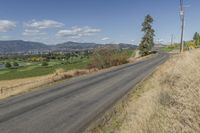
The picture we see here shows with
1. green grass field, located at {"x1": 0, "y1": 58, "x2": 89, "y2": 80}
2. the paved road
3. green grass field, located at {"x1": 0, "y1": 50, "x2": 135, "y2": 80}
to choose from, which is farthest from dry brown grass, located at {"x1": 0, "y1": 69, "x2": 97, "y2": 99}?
green grass field, located at {"x1": 0, "y1": 58, "x2": 89, "y2": 80}

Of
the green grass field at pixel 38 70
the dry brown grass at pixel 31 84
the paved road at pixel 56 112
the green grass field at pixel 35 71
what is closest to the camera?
the paved road at pixel 56 112

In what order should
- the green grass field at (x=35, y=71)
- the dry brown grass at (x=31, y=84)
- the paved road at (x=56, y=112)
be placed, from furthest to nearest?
the green grass field at (x=35, y=71) < the dry brown grass at (x=31, y=84) < the paved road at (x=56, y=112)

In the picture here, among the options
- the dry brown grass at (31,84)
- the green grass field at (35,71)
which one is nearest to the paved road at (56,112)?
the dry brown grass at (31,84)

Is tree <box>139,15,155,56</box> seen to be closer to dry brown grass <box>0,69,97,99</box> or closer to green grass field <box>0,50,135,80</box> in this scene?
green grass field <box>0,50,135,80</box>

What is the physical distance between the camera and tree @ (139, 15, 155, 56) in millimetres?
90688

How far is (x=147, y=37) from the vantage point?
9075cm

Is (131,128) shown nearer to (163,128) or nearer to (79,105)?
(163,128)

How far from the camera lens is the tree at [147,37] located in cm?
9069

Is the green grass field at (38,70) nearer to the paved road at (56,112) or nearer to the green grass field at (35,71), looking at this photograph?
the green grass field at (35,71)

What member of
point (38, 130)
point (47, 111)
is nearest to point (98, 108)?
point (47, 111)

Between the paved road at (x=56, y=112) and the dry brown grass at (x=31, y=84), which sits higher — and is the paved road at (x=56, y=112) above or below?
above

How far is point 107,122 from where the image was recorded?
10695 mm

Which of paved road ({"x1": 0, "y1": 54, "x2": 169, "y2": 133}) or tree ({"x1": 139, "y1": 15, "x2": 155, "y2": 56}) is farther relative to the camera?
tree ({"x1": 139, "y1": 15, "x2": 155, "y2": 56})

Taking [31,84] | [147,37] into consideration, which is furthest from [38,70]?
[31,84]
